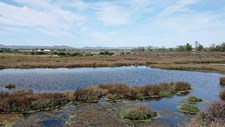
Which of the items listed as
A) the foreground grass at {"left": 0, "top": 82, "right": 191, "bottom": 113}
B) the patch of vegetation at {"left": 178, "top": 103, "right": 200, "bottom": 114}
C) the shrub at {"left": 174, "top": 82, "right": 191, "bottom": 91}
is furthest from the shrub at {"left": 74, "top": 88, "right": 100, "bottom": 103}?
the shrub at {"left": 174, "top": 82, "right": 191, "bottom": 91}

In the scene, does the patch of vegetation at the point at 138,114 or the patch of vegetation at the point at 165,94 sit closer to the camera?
the patch of vegetation at the point at 138,114

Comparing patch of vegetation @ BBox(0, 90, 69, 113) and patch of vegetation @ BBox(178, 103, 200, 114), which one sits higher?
patch of vegetation @ BBox(0, 90, 69, 113)

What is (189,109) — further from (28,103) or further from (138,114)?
(28,103)

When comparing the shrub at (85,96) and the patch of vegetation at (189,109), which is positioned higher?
the shrub at (85,96)

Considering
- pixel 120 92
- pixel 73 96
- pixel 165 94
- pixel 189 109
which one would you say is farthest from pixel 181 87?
pixel 73 96

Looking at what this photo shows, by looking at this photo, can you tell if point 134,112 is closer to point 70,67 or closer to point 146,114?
point 146,114

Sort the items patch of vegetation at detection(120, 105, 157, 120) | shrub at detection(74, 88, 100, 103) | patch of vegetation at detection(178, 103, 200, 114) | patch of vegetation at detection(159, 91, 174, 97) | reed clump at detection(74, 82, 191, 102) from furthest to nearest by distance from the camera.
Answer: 1. patch of vegetation at detection(159, 91, 174, 97)
2. reed clump at detection(74, 82, 191, 102)
3. shrub at detection(74, 88, 100, 103)
4. patch of vegetation at detection(178, 103, 200, 114)
5. patch of vegetation at detection(120, 105, 157, 120)

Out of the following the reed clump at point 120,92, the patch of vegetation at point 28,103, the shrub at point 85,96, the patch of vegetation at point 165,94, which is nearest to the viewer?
the patch of vegetation at point 28,103

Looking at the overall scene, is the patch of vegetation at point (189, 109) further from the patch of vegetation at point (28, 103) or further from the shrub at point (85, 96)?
the patch of vegetation at point (28, 103)

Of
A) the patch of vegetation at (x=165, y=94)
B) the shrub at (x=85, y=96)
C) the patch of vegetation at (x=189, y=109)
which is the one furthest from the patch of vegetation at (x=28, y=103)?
the patch of vegetation at (x=165, y=94)

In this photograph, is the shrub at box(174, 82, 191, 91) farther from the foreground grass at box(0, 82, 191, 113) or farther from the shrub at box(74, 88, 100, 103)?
the shrub at box(74, 88, 100, 103)

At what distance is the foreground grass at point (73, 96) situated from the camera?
23.3m

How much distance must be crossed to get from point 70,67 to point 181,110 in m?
45.4

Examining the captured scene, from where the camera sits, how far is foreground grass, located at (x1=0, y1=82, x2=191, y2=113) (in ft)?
76.5
